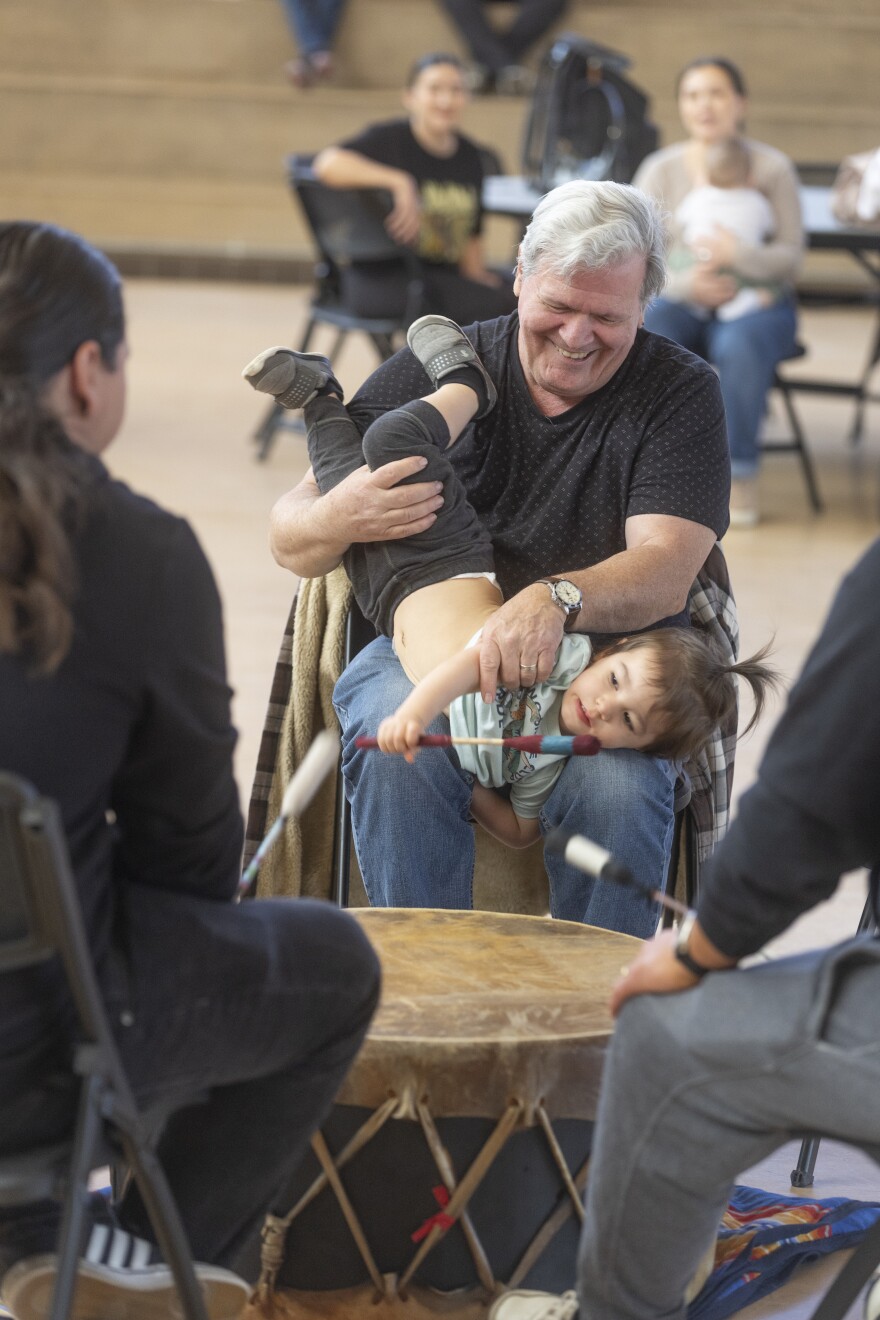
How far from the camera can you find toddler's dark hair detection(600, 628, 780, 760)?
2.08 m

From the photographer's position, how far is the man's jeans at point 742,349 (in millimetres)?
5031

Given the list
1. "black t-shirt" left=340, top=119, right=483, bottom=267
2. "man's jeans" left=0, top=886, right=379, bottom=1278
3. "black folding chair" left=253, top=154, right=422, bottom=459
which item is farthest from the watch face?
"black t-shirt" left=340, top=119, right=483, bottom=267

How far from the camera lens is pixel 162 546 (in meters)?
1.34

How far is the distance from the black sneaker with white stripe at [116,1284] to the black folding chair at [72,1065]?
0.09 m

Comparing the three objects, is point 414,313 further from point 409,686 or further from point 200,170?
point 200,170

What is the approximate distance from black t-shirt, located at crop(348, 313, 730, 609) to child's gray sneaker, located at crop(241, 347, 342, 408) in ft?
0.27

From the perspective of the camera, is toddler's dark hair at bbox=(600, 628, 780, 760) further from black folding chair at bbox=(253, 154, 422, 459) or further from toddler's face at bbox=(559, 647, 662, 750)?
black folding chair at bbox=(253, 154, 422, 459)

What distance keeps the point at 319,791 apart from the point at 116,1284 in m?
0.95

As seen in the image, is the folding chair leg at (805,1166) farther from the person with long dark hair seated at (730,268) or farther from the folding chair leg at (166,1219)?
the person with long dark hair seated at (730,268)

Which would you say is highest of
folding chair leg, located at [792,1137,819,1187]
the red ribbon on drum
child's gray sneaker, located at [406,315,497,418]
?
child's gray sneaker, located at [406,315,497,418]

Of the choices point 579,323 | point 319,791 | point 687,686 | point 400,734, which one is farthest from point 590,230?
point 319,791

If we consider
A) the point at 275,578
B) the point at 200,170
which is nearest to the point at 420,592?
the point at 275,578

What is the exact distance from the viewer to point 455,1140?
1.71m

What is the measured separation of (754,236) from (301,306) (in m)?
3.99
